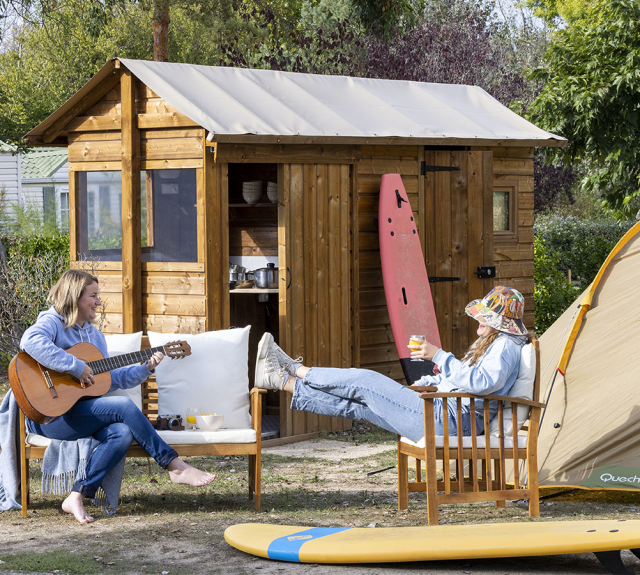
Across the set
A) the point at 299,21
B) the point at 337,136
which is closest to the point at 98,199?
the point at 337,136

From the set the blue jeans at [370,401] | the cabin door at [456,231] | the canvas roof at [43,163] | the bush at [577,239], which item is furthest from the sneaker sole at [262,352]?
the canvas roof at [43,163]

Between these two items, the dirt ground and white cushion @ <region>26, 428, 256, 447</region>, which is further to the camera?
white cushion @ <region>26, 428, 256, 447</region>

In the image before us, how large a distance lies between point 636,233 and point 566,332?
75 centimetres

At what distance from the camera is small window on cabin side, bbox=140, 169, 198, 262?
706 centimetres

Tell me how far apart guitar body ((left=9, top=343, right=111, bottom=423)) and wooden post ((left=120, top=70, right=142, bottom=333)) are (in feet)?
7.76

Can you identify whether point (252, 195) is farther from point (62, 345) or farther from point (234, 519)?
point (234, 519)

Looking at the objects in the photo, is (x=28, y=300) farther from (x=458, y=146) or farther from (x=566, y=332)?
(x=566, y=332)

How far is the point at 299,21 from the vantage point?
2248 centimetres

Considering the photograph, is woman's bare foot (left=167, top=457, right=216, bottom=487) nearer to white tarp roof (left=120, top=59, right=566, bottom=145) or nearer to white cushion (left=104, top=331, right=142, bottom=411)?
white cushion (left=104, top=331, right=142, bottom=411)

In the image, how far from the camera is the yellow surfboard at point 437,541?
3738mm

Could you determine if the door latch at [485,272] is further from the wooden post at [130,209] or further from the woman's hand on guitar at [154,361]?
the woman's hand on guitar at [154,361]

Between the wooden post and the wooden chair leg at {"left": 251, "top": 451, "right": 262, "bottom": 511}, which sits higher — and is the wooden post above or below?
above

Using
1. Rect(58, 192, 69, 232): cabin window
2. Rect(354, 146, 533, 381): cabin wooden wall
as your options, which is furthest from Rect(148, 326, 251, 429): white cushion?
Rect(58, 192, 69, 232): cabin window

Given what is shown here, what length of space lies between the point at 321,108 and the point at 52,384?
12.6 ft
